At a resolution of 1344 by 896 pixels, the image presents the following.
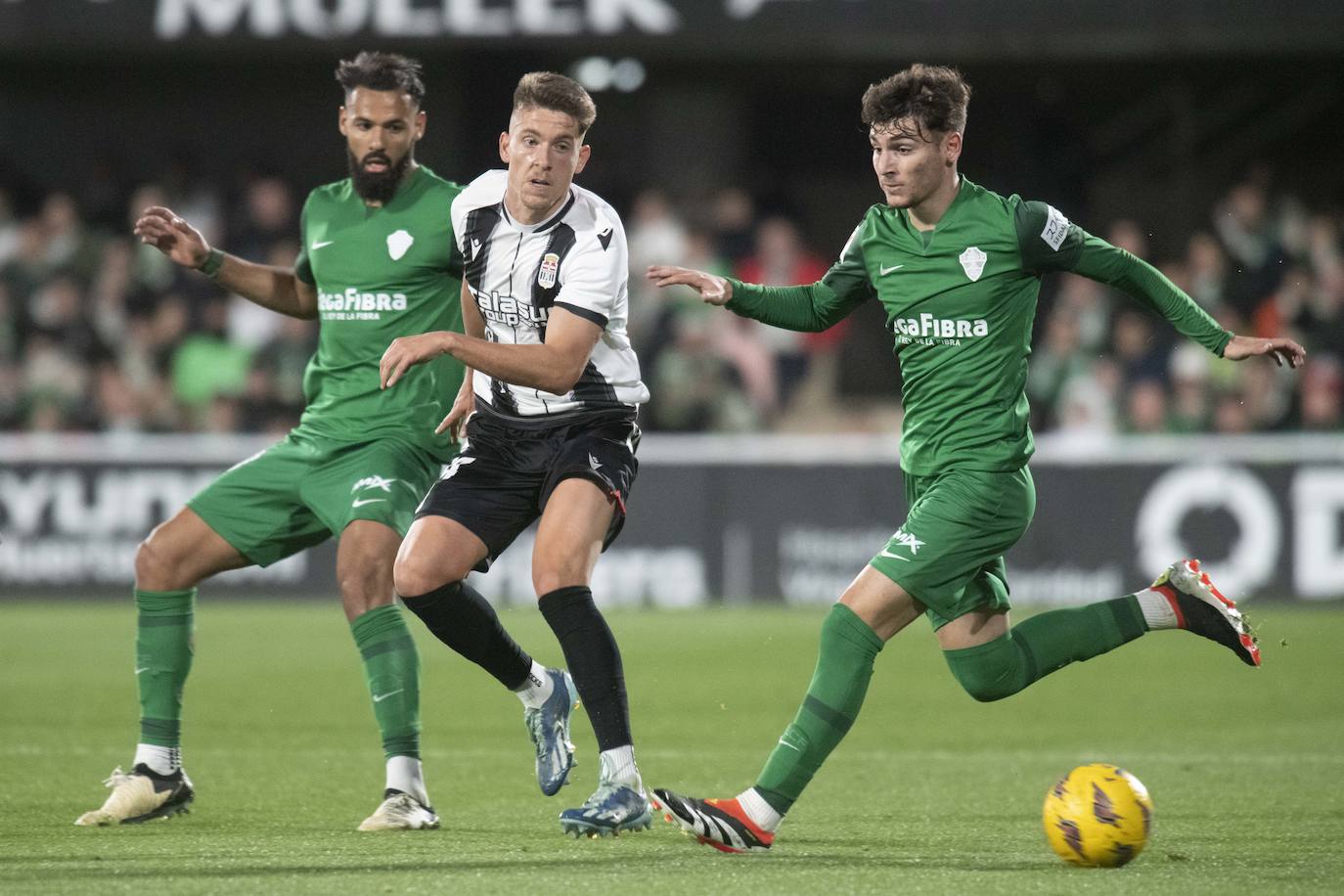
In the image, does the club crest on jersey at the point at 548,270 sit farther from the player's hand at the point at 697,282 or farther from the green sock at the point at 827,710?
the green sock at the point at 827,710

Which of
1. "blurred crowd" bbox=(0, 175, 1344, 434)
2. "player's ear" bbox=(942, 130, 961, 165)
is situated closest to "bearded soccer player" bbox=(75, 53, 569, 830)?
"player's ear" bbox=(942, 130, 961, 165)

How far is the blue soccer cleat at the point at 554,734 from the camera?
588 cm

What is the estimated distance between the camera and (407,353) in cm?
513

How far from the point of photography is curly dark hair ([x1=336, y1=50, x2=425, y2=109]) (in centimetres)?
619

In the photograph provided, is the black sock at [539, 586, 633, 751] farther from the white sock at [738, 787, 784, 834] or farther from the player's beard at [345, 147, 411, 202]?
the player's beard at [345, 147, 411, 202]

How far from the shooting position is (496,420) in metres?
5.86

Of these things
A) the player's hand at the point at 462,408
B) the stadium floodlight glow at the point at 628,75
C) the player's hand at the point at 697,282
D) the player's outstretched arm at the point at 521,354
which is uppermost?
the stadium floodlight glow at the point at 628,75

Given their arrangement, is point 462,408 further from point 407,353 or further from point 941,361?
point 941,361

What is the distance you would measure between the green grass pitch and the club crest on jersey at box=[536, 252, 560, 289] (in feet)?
5.27

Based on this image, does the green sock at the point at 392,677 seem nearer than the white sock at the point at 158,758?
Yes

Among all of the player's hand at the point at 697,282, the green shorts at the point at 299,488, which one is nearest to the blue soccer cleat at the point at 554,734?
the green shorts at the point at 299,488

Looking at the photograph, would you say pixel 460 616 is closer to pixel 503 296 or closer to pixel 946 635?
pixel 503 296

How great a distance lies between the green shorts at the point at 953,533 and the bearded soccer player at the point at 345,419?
1375mm

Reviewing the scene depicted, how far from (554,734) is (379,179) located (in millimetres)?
1864
